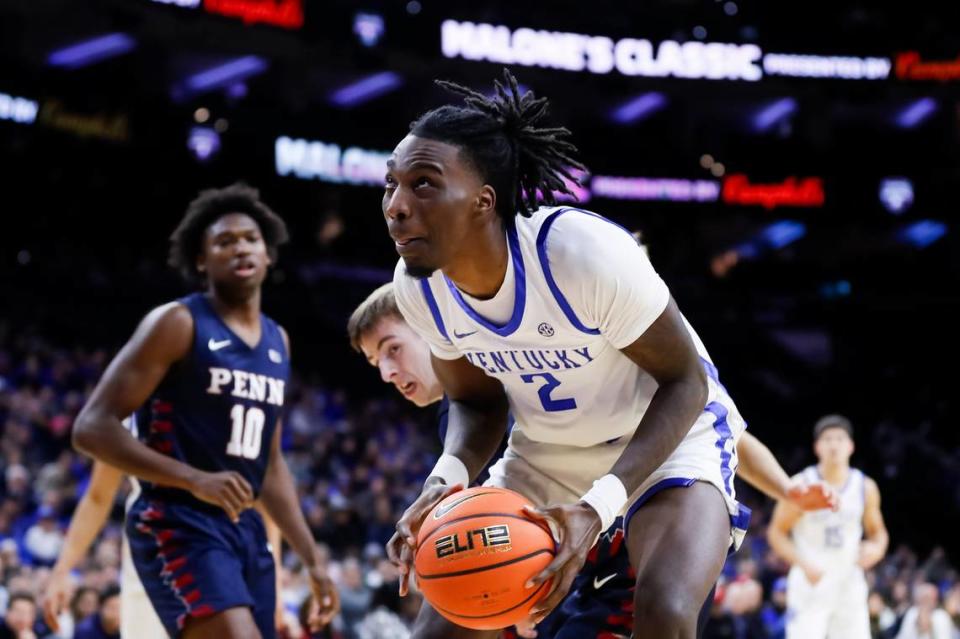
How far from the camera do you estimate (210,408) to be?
4.31 meters

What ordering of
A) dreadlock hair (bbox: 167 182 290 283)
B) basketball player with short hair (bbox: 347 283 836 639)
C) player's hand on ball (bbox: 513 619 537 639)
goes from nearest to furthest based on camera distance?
basketball player with short hair (bbox: 347 283 836 639)
player's hand on ball (bbox: 513 619 537 639)
dreadlock hair (bbox: 167 182 290 283)

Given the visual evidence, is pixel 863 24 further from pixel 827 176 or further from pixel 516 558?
pixel 516 558

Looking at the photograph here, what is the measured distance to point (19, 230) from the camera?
17.6m

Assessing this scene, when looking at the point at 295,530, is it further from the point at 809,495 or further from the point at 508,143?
the point at 508,143

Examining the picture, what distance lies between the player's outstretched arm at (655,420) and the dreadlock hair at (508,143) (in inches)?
18.8

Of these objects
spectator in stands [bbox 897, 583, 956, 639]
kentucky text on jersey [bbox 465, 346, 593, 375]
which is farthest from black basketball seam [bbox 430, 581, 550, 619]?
spectator in stands [bbox 897, 583, 956, 639]

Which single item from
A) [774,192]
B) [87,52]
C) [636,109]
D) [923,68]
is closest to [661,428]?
[87,52]

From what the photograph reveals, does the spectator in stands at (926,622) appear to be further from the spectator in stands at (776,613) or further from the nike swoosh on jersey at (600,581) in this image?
the nike swoosh on jersey at (600,581)

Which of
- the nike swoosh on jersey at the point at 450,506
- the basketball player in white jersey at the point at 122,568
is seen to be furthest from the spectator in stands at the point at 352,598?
the nike swoosh on jersey at the point at 450,506

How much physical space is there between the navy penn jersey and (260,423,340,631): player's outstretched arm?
0.20 metres

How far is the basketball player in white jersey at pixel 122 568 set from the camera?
14.4ft

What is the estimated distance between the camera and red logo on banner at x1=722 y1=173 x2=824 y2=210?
77.3 feet

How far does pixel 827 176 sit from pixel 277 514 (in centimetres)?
2115

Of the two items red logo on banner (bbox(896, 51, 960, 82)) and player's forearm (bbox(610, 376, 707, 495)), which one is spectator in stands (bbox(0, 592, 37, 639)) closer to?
player's forearm (bbox(610, 376, 707, 495))
